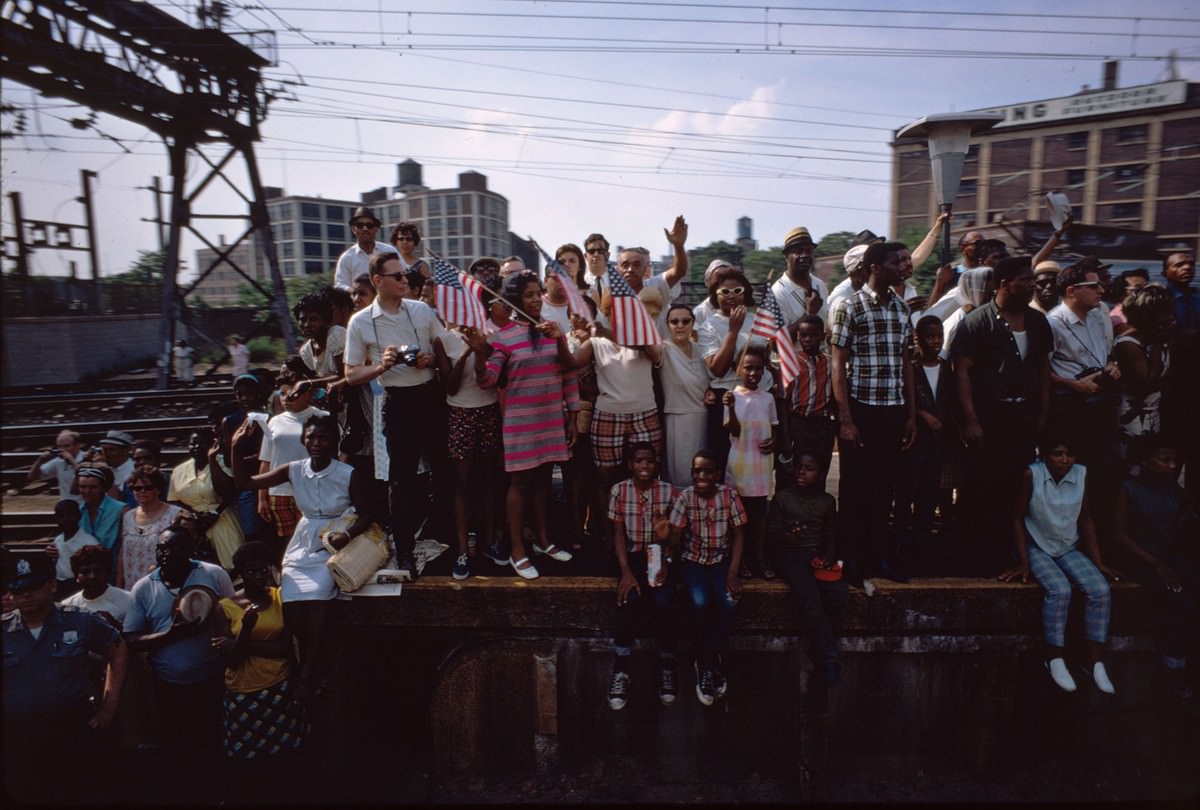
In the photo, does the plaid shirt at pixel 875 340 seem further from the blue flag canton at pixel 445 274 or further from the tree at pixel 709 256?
the tree at pixel 709 256

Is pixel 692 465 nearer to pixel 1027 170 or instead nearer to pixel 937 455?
pixel 937 455

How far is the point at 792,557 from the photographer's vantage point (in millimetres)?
4781

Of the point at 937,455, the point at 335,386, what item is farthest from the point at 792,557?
the point at 335,386

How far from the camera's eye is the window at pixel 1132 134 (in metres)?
32.8

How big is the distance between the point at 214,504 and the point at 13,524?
4.30 metres

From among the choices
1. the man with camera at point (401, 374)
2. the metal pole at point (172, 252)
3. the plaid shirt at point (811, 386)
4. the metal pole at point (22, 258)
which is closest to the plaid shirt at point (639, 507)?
the plaid shirt at point (811, 386)

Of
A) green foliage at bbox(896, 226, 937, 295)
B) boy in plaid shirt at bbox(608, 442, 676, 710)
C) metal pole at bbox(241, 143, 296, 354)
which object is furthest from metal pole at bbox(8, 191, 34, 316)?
green foliage at bbox(896, 226, 937, 295)

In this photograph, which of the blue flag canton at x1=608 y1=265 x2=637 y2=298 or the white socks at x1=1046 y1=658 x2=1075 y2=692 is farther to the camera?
the blue flag canton at x1=608 y1=265 x2=637 y2=298

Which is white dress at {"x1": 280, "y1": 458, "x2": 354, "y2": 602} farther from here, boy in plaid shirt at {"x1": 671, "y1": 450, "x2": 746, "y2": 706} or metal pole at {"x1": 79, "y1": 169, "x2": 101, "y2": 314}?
metal pole at {"x1": 79, "y1": 169, "x2": 101, "y2": 314}

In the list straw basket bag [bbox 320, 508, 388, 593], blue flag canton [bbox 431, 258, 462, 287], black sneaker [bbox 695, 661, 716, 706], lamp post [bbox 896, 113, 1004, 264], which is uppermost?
lamp post [bbox 896, 113, 1004, 264]

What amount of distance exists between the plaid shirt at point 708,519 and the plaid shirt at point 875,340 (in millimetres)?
1220

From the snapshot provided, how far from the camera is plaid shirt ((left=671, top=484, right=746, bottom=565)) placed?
4613mm

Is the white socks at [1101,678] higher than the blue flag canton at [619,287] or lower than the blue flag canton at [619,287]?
lower

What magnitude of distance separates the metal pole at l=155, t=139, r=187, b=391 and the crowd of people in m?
8.73
